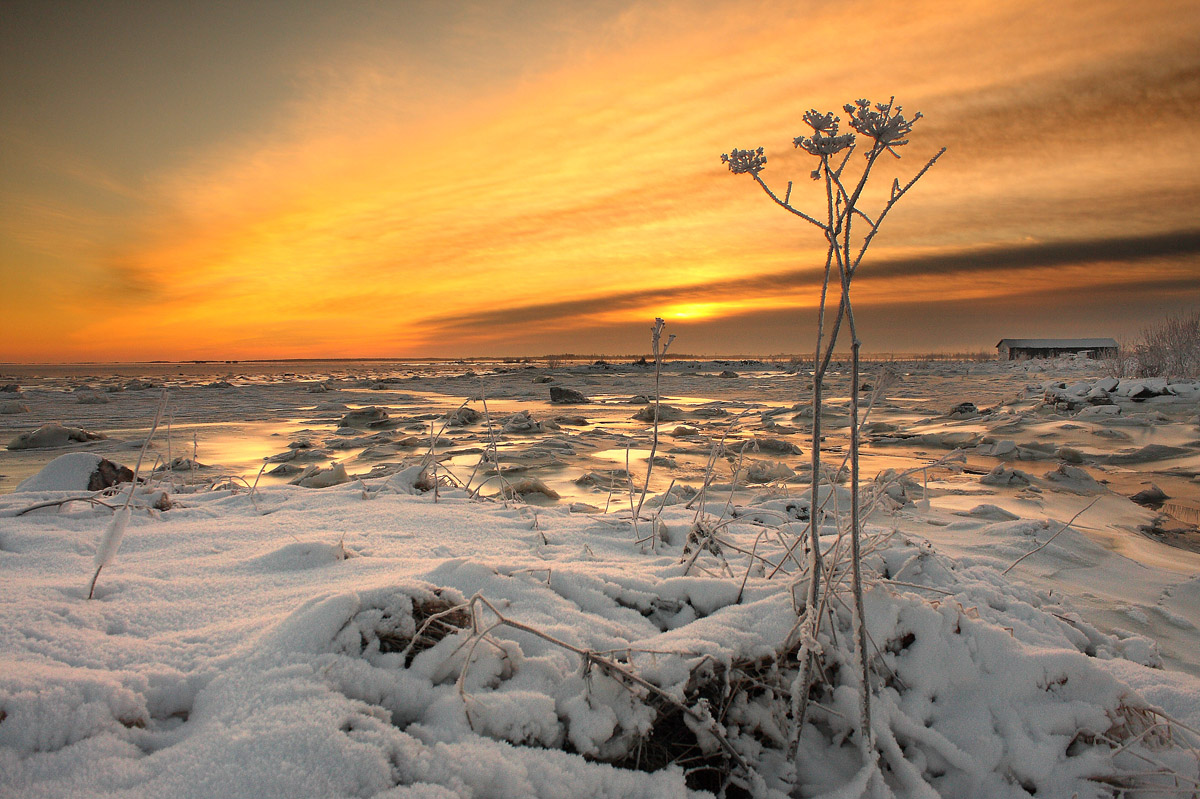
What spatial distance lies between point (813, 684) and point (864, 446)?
6785mm

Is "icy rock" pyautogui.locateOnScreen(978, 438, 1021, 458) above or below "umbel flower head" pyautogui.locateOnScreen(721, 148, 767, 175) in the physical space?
below

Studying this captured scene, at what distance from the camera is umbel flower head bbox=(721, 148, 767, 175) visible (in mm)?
1107

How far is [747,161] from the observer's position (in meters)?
1.11

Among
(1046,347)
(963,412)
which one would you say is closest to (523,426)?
(963,412)

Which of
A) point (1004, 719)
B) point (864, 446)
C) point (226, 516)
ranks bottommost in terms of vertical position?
point (864, 446)

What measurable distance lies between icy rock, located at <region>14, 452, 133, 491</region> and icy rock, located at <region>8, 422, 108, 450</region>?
4324mm

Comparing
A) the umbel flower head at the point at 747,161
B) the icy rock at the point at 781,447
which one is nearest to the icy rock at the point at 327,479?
the umbel flower head at the point at 747,161

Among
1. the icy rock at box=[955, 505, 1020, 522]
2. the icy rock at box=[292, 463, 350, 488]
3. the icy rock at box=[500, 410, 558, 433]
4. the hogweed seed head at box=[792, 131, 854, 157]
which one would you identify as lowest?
the icy rock at box=[955, 505, 1020, 522]

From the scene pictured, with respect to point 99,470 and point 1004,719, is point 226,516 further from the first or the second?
point 1004,719

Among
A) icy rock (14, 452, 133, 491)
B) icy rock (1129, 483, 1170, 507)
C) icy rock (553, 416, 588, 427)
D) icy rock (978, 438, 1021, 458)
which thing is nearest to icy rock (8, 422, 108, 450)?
icy rock (14, 452, 133, 491)

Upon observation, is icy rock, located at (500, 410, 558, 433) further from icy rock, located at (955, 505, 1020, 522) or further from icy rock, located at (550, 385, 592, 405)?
icy rock, located at (955, 505, 1020, 522)

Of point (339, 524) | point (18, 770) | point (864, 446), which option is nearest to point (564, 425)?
point (864, 446)

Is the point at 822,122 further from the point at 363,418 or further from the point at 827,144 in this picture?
the point at 363,418

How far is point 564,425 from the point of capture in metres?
9.02
